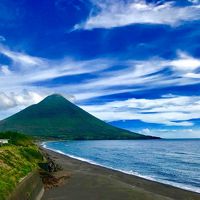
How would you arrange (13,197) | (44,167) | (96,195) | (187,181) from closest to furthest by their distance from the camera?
1. (13,197)
2. (96,195)
3. (44,167)
4. (187,181)

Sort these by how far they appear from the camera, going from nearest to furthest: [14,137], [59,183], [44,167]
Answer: [59,183] < [44,167] < [14,137]

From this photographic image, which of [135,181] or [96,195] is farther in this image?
[135,181]

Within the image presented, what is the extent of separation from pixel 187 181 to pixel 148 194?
52.0 feet

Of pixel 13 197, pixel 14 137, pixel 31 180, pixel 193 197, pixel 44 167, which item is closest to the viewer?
pixel 13 197

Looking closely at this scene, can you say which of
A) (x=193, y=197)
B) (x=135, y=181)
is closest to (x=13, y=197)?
(x=193, y=197)

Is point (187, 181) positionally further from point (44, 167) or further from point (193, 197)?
point (44, 167)

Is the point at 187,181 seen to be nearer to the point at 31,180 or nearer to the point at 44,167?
the point at 44,167

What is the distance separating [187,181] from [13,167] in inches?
1032

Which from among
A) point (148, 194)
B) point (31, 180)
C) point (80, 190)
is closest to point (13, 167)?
point (31, 180)

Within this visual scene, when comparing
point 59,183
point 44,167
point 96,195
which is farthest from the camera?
point 44,167

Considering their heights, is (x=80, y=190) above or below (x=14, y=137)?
below

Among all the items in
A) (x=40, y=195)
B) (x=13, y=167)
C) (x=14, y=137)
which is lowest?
(x=40, y=195)

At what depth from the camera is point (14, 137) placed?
238ft

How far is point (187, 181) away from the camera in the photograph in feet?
164
